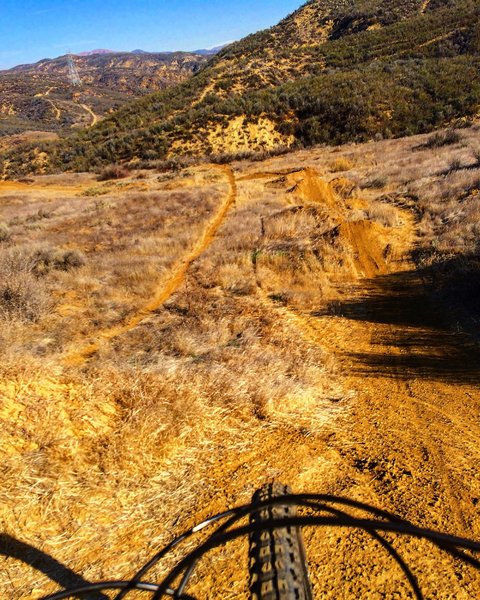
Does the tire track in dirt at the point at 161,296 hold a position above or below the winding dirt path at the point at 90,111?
below

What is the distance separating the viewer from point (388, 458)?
153 inches

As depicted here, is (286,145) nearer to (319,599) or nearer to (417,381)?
(417,381)

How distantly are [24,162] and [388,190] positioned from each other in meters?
42.0

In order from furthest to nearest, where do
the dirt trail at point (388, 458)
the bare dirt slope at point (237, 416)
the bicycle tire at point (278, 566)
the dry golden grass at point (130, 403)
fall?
1. the dry golden grass at point (130, 403)
2. the bare dirt slope at point (237, 416)
3. the dirt trail at point (388, 458)
4. the bicycle tire at point (278, 566)

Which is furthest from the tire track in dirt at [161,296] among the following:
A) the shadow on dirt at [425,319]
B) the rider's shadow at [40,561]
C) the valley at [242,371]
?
the shadow on dirt at [425,319]

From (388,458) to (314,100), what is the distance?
1627 inches

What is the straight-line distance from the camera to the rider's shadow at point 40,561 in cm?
281

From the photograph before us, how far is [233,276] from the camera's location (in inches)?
368

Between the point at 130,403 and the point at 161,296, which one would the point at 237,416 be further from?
the point at 161,296

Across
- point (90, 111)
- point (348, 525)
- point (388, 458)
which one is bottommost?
point (388, 458)

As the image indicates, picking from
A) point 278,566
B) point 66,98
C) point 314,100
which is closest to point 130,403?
point 278,566

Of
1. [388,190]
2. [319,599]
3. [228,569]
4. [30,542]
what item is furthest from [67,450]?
[388,190]

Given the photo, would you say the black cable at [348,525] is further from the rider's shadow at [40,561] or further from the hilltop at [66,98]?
the hilltop at [66,98]

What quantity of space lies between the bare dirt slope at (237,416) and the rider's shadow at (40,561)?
1 cm
